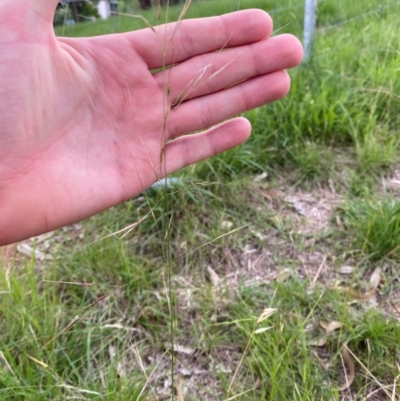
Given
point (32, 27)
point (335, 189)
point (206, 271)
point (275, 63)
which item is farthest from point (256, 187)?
point (32, 27)

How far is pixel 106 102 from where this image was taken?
4.19 ft

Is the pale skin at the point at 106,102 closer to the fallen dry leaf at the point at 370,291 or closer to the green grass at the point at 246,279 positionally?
the green grass at the point at 246,279

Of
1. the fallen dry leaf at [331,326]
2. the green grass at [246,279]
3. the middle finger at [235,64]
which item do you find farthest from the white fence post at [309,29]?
the fallen dry leaf at [331,326]

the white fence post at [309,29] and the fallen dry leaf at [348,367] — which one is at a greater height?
the white fence post at [309,29]

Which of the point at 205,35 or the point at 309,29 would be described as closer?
the point at 205,35

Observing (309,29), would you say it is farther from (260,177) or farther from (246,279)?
(246,279)

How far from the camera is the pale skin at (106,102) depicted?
3.55 feet

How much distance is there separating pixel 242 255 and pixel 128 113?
25.8 inches

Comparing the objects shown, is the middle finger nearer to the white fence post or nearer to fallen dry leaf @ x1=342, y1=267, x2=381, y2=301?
fallen dry leaf @ x1=342, y1=267, x2=381, y2=301

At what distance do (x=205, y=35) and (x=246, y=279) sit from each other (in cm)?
82

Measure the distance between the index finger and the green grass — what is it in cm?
13

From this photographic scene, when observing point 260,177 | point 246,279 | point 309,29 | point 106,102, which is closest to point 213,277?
point 246,279

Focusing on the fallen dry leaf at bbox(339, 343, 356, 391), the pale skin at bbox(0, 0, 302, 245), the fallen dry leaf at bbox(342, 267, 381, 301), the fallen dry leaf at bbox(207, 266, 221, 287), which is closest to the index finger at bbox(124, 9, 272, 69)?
the pale skin at bbox(0, 0, 302, 245)

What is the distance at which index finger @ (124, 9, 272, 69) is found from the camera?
1.27 m
